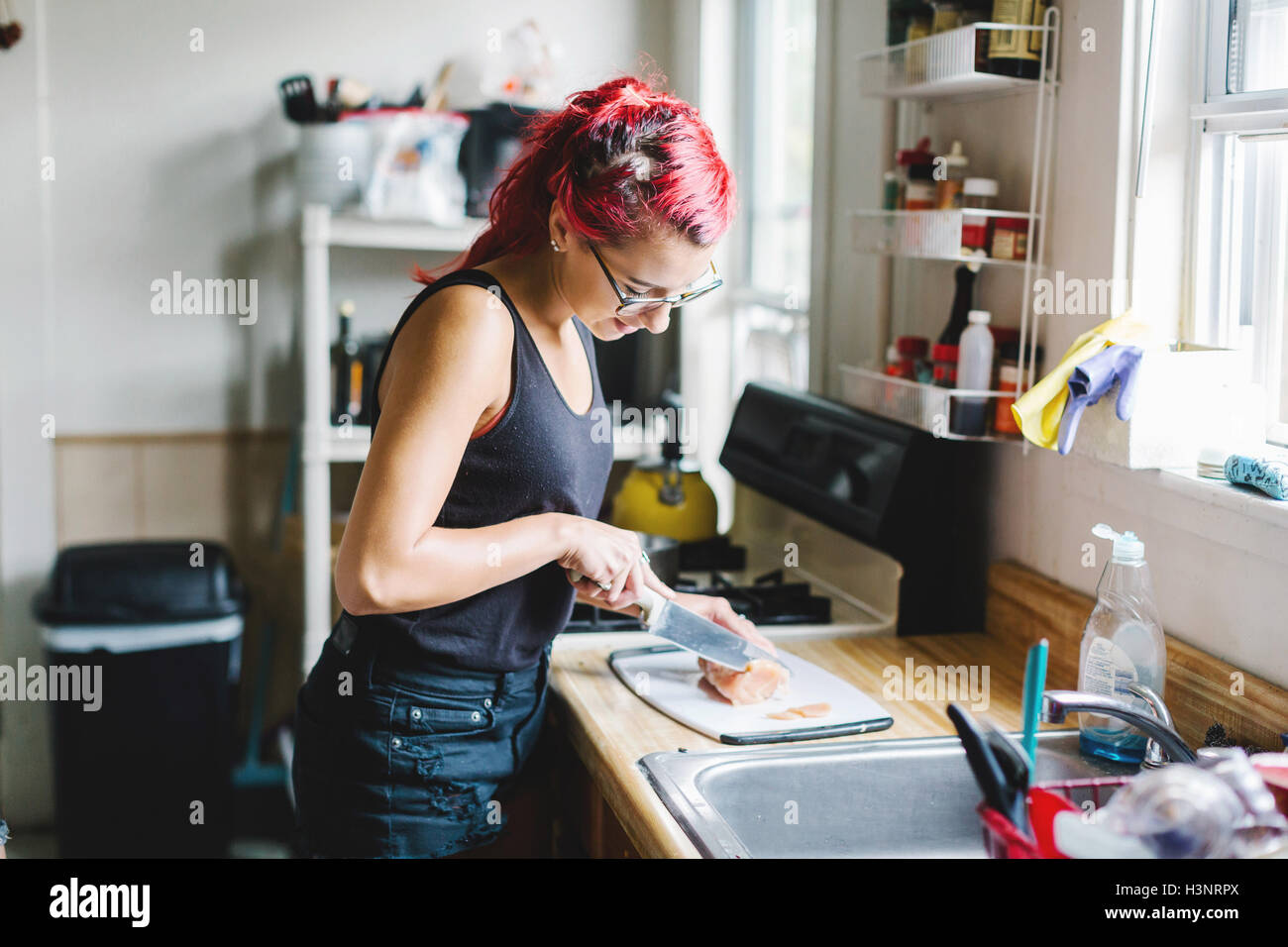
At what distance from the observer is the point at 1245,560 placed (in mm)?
1425

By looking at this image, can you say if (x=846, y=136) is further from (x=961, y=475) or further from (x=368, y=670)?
(x=368, y=670)

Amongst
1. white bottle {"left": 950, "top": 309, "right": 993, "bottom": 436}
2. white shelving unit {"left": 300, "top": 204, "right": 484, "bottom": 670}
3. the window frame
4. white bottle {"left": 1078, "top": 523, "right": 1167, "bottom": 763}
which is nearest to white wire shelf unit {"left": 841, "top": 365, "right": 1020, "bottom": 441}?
white bottle {"left": 950, "top": 309, "right": 993, "bottom": 436}

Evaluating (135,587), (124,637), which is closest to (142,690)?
(124,637)

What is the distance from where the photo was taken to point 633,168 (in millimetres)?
1310

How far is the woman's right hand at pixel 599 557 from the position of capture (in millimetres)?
1410

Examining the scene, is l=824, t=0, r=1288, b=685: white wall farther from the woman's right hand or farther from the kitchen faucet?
the woman's right hand

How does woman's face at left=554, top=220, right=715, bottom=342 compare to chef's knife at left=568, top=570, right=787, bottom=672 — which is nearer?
woman's face at left=554, top=220, right=715, bottom=342

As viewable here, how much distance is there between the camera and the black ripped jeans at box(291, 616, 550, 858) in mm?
1476

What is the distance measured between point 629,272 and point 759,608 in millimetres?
866

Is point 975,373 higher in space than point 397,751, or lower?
higher

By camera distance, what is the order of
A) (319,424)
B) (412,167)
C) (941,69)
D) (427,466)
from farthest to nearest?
(412,167), (319,424), (941,69), (427,466)

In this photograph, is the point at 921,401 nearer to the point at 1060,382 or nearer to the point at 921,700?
the point at 1060,382

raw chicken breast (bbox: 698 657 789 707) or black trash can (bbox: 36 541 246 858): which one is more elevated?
raw chicken breast (bbox: 698 657 789 707)

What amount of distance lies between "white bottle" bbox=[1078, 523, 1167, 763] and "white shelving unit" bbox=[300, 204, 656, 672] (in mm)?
1443
